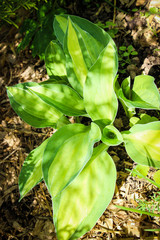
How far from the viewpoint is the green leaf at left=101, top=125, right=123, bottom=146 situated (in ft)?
3.53

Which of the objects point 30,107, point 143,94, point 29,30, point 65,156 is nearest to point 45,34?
point 29,30

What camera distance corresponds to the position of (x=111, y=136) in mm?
1219

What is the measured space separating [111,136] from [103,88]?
264mm

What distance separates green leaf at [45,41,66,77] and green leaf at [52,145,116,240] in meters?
0.61

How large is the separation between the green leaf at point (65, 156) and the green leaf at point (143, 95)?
0.71ft

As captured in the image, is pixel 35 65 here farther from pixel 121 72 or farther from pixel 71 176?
pixel 71 176

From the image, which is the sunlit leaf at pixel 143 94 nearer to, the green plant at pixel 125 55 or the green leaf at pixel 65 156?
the green leaf at pixel 65 156

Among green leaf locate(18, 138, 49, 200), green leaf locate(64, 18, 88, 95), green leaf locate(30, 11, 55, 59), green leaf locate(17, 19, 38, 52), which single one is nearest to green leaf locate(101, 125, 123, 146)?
green leaf locate(64, 18, 88, 95)

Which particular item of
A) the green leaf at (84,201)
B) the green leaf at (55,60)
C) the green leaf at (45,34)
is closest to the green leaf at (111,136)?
the green leaf at (84,201)

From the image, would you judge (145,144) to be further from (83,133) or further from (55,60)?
(55,60)

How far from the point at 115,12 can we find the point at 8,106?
3.57 feet

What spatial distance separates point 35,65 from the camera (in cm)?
183

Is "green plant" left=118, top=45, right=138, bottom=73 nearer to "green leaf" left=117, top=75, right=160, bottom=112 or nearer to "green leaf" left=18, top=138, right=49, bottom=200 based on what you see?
"green leaf" left=117, top=75, right=160, bottom=112

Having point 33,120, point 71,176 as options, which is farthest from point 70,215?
point 33,120
